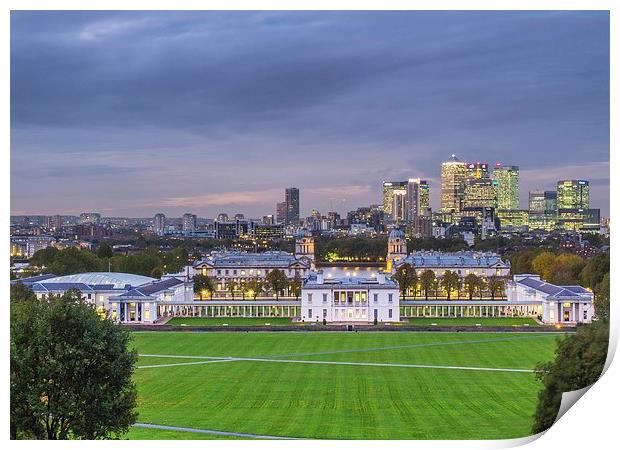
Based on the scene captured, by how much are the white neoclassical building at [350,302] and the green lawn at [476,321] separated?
1.48 meters

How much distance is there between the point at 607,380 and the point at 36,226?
68.6m

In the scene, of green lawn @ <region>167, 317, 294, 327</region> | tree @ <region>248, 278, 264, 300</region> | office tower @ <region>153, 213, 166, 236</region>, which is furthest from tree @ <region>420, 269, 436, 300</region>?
Answer: office tower @ <region>153, 213, 166, 236</region>

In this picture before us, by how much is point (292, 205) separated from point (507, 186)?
58086mm

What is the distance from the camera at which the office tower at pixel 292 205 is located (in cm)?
9131

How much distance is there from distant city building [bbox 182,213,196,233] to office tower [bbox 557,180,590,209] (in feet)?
153

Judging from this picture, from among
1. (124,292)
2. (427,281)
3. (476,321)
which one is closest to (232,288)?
(124,292)

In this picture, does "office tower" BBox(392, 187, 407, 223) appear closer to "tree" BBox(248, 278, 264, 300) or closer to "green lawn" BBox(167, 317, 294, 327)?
"tree" BBox(248, 278, 264, 300)

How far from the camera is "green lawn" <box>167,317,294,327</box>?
3934 centimetres

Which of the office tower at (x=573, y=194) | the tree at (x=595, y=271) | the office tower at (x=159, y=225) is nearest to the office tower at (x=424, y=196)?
the office tower at (x=573, y=194)

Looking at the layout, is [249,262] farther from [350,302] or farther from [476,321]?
[476,321]

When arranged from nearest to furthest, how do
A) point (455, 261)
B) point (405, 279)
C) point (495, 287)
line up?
point (495, 287), point (405, 279), point (455, 261)

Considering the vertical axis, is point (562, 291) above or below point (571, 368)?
below

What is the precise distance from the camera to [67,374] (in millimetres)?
15625

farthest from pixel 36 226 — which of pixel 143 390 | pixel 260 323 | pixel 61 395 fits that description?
pixel 61 395
